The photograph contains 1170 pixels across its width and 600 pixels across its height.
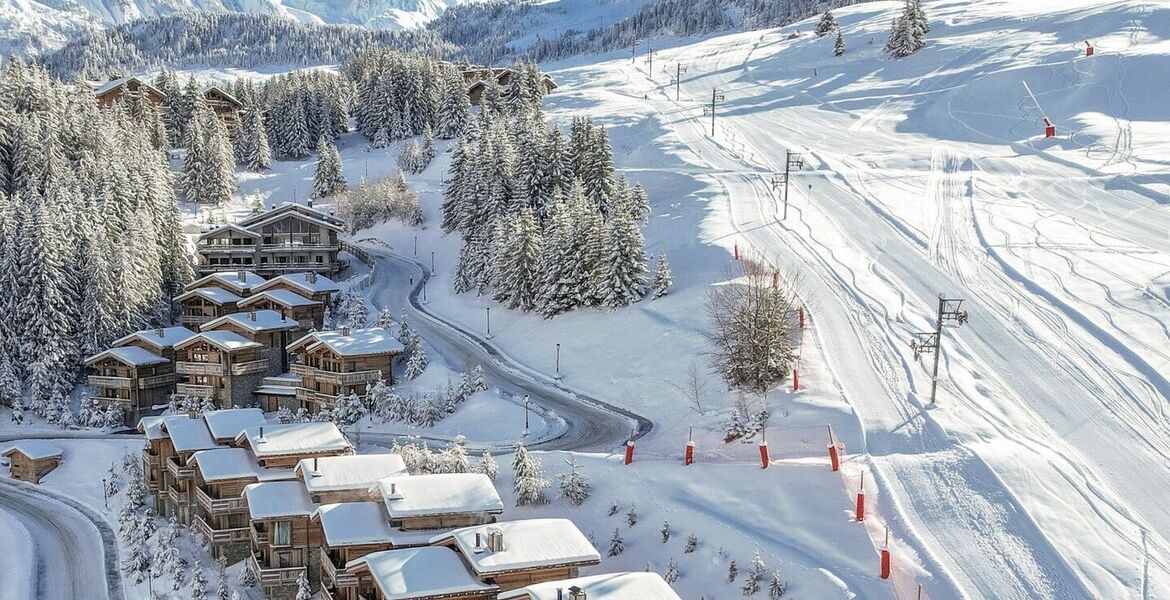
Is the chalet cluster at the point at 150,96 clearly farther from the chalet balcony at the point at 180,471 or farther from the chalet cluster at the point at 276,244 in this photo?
the chalet balcony at the point at 180,471

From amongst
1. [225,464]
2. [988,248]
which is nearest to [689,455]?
[225,464]

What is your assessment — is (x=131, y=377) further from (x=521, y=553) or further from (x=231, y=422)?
(x=521, y=553)

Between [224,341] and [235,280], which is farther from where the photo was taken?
[235,280]

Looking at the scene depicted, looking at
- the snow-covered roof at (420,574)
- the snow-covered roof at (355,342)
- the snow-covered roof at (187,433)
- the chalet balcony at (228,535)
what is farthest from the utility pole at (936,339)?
the snow-covered roof at (187,433)

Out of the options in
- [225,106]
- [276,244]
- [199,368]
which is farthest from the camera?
[225,106]

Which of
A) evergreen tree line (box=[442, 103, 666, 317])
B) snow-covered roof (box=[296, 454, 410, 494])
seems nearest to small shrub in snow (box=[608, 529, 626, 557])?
snow-covered roof (box=[296, 454, 410, 494])

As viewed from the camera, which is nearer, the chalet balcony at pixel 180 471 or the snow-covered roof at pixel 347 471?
the snow-covered roof at pixel 347 471

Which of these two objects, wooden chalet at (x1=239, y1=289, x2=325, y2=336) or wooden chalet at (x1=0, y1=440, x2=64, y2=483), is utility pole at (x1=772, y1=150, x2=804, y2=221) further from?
wooden chalet at (x1=0, y1=440, x2=64, y2=483)
